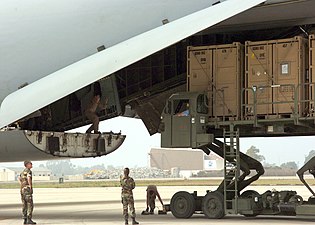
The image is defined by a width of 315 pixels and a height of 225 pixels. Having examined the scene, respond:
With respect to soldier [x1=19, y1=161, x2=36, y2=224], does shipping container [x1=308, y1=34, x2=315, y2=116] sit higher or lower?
higher

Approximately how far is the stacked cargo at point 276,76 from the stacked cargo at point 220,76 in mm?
250

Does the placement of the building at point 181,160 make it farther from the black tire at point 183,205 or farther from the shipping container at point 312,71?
the shipping container at point 312,71

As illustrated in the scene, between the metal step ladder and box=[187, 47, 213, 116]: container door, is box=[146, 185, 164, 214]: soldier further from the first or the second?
box=[187, 47, 213, 116]: container door

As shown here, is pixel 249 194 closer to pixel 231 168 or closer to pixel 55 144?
pixel 231 168

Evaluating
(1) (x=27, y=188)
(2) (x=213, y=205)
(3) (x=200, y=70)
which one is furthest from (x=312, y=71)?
(1) (x=27, y=188)

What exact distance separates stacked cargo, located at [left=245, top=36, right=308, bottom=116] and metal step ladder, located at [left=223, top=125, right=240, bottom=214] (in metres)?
0.73

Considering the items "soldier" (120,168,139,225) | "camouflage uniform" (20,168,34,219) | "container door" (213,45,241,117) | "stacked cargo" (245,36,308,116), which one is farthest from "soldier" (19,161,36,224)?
"stacked cargo" (245,36,308,116)

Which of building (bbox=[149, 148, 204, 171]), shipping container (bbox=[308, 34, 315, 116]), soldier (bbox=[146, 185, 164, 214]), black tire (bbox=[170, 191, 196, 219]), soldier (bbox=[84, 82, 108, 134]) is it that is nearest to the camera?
shipping container (bbox=[308, 34, 315, 116])

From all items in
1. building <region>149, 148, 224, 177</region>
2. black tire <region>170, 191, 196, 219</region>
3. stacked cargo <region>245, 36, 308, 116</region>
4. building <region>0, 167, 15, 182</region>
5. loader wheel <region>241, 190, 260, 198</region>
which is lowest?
building <region>0, 167, 15, 182</region>

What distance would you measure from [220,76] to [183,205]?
335 centimetres

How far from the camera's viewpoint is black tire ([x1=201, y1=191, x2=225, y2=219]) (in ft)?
57.9

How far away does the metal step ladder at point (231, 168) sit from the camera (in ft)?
57.3

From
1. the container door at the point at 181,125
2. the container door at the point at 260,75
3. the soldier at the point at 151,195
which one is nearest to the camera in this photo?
the container door at the point at 260,75

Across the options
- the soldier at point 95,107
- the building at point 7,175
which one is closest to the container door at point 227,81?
the soldier at point 95,107
